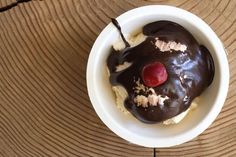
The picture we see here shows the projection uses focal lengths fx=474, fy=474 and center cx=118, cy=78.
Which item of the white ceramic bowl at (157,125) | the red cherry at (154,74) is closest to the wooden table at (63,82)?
the white ceramic bowl at (157,125)

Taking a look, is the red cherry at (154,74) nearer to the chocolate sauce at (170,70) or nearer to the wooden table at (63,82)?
the chocolate sauce at (170,70)

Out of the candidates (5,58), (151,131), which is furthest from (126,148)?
(5,58)

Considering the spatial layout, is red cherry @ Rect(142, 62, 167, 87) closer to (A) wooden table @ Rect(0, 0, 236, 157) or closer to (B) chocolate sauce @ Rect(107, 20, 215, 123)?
(B) chocolate sauce @ Rect(107, 20, 215, 123)

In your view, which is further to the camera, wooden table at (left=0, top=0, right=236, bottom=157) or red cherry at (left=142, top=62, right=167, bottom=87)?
wooden table at (left=0, top=0, right=236, bottom=157)

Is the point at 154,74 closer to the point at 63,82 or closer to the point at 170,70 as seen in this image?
the point at 170,70

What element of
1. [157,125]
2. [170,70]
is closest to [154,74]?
[170,70]

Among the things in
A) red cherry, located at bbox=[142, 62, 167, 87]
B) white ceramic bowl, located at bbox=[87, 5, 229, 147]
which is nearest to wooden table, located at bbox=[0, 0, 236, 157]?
white ceramic bowl, located at bbox=[87, 5, 229, 147]
